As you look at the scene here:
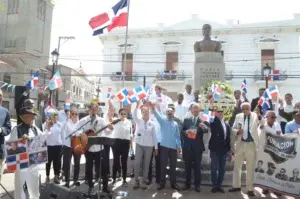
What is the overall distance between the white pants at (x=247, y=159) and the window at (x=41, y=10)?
4531 centimetres

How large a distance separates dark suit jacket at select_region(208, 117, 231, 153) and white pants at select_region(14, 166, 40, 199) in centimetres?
374

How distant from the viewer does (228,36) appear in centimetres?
2897

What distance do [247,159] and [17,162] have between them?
15.1 ft

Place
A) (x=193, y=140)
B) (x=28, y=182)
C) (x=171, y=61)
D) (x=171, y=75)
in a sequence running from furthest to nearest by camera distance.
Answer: (x=171, y=61) → (x=171, y=75) → (x=193, y=140) → (x=28, y=182)

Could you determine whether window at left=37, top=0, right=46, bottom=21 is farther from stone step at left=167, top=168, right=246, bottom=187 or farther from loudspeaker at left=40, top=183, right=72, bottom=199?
loudspeaker at left=40, top=183, right=72, bottom=199

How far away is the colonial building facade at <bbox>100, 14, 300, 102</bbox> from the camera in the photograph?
2734cm

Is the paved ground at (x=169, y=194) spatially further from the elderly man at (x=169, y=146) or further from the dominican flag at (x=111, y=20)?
the dominican flag at (x=111, y=20)

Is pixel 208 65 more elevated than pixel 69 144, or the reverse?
pixel 208 65

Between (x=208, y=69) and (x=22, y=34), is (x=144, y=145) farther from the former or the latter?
(x=22, y=34)

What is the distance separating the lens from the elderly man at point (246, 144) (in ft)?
21.2

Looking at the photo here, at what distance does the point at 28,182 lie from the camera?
15.4ft

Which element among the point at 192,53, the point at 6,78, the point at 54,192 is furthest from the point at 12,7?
the point at 54,192

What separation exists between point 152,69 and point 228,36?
8.14 meters

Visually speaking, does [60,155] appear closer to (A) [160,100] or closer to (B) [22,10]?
(A) [160,100]
